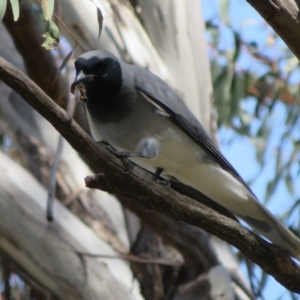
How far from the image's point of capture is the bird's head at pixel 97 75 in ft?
7.95

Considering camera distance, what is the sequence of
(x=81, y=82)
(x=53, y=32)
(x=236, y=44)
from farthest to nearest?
(x=236, y=44) → (x=81, y=82) → (x=53, y=32)

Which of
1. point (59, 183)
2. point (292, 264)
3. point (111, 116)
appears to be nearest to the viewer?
point (292, 264)

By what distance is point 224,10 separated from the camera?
417 cm

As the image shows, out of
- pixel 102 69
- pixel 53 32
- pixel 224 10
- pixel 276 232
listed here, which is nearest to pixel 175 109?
pixel 102 69

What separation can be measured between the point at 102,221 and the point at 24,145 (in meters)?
0.59

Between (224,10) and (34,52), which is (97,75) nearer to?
(34,52)

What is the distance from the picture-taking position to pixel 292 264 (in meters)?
2.38

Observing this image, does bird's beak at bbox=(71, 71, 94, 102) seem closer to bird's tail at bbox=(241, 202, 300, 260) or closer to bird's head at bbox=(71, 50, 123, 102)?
bird's head at bbox=(71, 50, 123, 102)

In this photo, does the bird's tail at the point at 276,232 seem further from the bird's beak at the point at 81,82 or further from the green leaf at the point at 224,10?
the green leaf at the point at 224,10

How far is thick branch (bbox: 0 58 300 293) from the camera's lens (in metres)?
1.81

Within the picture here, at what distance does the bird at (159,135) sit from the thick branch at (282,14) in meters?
0.56

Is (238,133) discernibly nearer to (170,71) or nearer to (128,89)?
(170,71)

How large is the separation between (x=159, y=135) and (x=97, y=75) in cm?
33

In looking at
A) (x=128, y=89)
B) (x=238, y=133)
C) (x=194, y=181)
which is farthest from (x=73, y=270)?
(x=238, y=133)
